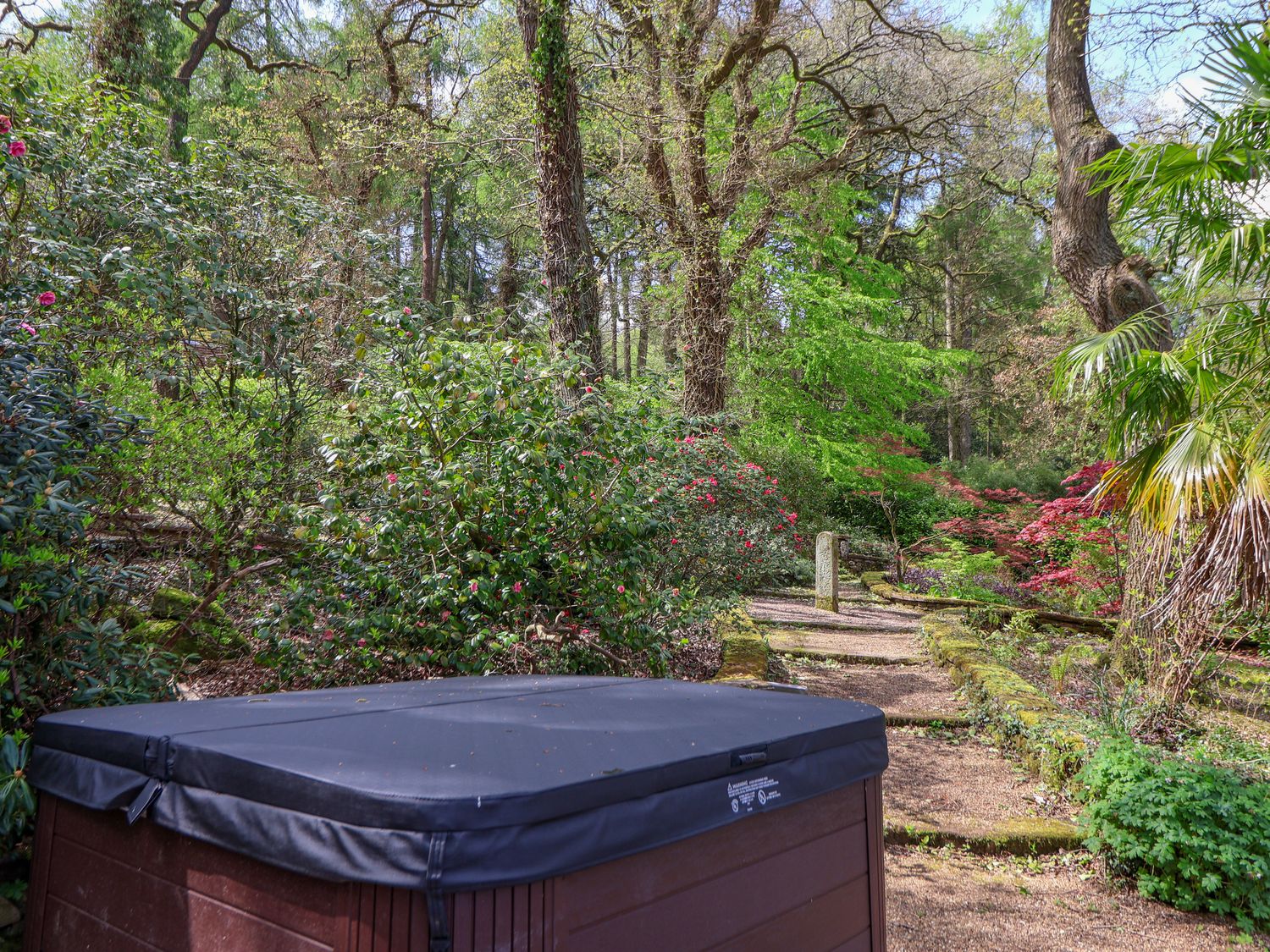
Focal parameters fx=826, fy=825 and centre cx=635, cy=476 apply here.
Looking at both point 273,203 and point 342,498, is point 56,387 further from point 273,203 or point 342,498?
point 273,203

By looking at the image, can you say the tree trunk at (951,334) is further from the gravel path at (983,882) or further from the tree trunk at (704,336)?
the gravel path at (983,882)

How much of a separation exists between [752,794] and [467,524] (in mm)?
2360

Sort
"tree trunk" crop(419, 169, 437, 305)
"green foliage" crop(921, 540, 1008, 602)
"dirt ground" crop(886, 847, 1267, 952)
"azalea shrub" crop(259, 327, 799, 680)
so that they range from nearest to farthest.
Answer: "dirt ground" crop(886, 847, 1267, 952) → "azalea shrub" crop(259, 327, 799, 680) → "green foliage" crop(921, 540, 1008, 602) → "tree trunk" crop(419, 169, 437, 305)

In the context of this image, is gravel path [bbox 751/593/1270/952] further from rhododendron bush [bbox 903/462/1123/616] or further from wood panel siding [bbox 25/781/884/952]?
rhododendron bush [bbox 903/462/1123/616]

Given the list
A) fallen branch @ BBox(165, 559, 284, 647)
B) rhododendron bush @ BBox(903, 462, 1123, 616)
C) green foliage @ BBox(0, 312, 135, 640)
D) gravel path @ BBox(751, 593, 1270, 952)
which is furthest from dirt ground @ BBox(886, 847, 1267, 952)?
fallen branch @ BBox(165, 559, 284, 647)

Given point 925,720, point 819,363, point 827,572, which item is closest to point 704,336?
point 827,572

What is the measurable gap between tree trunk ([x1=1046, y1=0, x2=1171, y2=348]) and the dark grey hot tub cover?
6123mm

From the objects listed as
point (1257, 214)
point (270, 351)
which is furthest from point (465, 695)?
point (1257, 214)

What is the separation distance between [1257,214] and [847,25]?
26.3 ft

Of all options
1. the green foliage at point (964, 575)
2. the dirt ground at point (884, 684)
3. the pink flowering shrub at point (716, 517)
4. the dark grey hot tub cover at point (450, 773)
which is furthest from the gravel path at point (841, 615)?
the dark grey hot tub cover at point (450, 773)

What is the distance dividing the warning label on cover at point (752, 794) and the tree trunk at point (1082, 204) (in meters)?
6.66

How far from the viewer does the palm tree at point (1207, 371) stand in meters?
4.36

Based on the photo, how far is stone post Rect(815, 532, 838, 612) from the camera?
10.4 meters

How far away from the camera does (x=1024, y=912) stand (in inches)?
139
